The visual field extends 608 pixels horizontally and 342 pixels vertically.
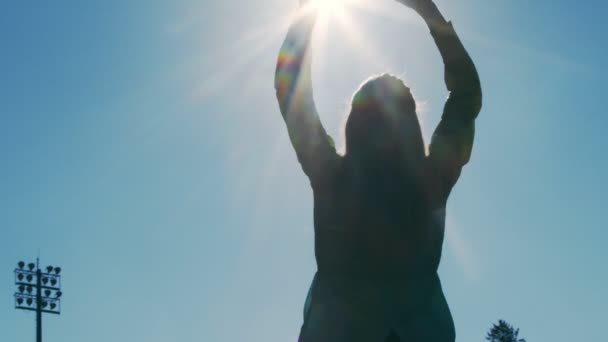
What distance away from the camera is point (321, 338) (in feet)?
15.7

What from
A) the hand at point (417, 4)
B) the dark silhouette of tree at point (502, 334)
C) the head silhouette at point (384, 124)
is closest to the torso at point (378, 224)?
the head silhouette at point (384, 124)

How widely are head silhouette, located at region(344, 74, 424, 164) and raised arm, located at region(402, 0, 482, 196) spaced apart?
0.16m

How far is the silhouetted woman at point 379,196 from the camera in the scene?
4.77m

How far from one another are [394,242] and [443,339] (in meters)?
0.56

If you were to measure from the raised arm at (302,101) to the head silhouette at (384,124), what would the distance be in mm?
158

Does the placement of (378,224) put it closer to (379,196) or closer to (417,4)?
(379,196)

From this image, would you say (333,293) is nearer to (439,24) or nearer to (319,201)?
(319,201)

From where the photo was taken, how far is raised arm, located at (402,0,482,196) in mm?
5121

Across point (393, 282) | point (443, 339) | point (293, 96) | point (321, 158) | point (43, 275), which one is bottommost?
point (443, 339)

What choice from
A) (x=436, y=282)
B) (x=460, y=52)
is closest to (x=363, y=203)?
(x=436, y=282)

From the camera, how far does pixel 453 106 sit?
522 centimetres

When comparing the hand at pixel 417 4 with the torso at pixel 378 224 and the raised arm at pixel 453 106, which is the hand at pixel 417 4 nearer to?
the raised arm at pixel 453 106

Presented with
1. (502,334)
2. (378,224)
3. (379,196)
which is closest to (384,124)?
(379,196)

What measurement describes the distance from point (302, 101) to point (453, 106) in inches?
34.4
